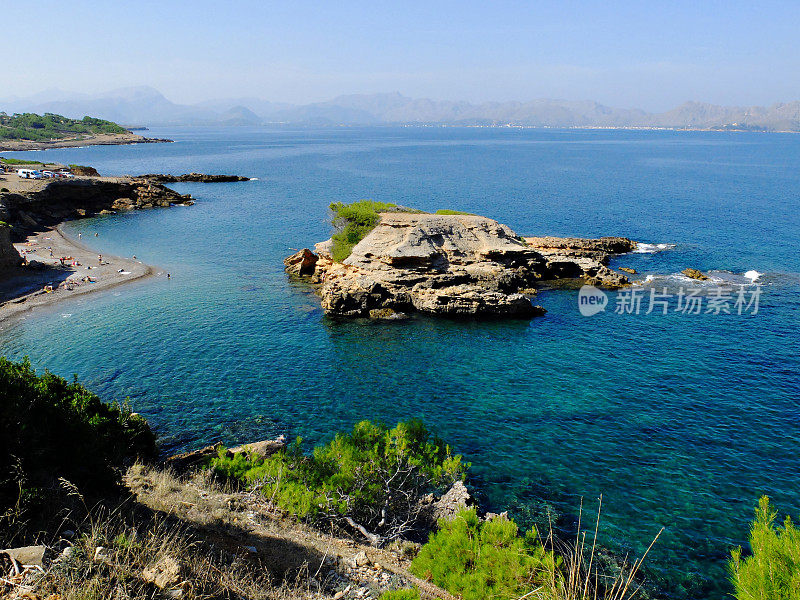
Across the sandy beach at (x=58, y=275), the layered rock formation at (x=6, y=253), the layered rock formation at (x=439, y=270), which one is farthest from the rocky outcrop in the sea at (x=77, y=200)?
the layered rock formation at (x=439, y=270)

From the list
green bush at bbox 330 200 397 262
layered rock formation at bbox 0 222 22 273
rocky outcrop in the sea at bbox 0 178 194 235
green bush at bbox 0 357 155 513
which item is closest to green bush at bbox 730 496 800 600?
green bush at bbox 0 357 155 513

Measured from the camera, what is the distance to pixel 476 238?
52219 millimetres

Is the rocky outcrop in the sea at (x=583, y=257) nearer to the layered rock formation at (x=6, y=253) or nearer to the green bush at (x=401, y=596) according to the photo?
the green bush at (x=401, y=596)

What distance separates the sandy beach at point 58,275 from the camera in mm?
47312

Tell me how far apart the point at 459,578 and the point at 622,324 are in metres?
33.8

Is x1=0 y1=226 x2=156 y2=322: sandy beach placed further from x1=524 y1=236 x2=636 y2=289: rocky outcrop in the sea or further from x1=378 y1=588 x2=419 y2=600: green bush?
x1=378 y1=588 x2=419 y2=600: green bush

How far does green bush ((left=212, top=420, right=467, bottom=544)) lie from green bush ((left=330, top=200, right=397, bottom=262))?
33.9m

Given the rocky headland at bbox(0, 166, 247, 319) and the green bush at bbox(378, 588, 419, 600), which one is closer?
the green bush at bbox(378, 588, 419, 600)

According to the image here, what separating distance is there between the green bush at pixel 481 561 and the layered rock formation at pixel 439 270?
30.3m

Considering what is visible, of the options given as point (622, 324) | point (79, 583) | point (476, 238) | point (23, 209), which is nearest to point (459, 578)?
→ point (79, 583)

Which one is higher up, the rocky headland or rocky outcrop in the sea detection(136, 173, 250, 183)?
rocky outcrop in the sea detection(136, 173, 250, 183)

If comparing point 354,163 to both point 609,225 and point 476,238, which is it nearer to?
point 609,225

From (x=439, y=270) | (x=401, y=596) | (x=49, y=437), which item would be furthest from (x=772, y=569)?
(x=439, y=270)

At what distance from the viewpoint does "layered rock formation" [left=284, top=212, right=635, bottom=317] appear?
1756 inches
